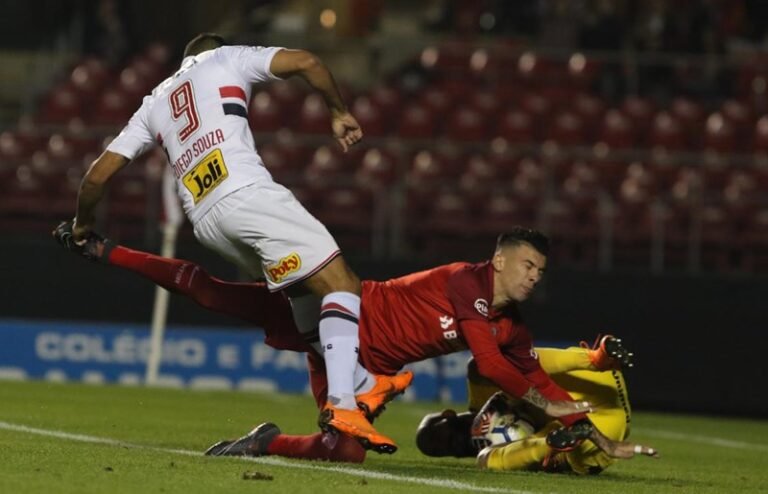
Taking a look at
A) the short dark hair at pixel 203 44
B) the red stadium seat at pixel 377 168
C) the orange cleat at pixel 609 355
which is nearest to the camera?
the orange cleat at pixel 609 355

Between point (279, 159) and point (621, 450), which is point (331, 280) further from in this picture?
point (279, 159)

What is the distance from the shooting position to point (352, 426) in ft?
23.2

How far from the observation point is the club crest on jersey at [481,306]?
7.49 metres

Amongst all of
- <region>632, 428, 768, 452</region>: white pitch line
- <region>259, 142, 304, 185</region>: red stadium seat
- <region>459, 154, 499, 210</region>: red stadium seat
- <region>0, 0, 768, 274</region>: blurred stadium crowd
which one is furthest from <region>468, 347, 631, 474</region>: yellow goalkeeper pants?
<region>259, 142, 304, 185</region>: red stadium seat

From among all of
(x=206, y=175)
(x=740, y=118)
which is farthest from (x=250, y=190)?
(x=740, y=118)

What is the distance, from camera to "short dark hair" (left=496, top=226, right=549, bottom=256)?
7625 millimetres

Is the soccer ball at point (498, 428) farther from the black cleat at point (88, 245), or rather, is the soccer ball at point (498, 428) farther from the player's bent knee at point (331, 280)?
the black cleat at point (88, 245)

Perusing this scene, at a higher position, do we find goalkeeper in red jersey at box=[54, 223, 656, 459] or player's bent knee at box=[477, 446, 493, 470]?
goalkeeper in red jersey at box=[54, 223, 656, 459]

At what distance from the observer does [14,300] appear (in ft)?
52.5

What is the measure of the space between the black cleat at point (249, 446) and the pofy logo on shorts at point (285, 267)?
706mm

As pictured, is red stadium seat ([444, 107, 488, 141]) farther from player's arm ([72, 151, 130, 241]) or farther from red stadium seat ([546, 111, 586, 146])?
player's arm ([72, 151, 130, 241])

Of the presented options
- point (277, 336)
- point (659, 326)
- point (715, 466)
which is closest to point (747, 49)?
point (659, 326)

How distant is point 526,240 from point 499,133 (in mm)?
11383

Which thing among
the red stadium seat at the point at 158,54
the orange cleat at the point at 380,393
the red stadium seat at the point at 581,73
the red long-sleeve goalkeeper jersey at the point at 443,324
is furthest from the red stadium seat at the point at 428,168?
the orange cleat at the point at 380,393
